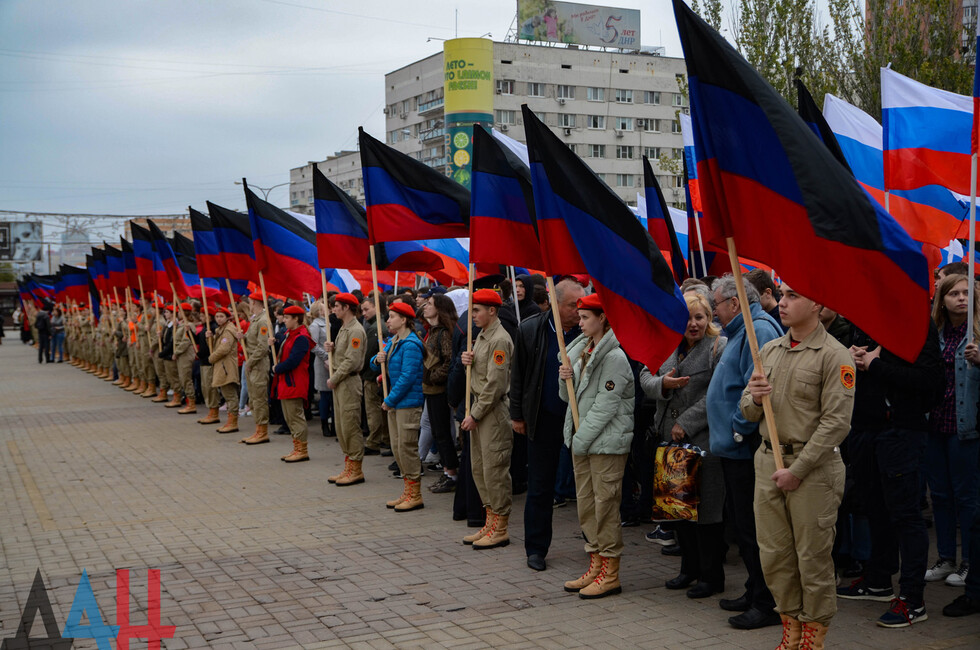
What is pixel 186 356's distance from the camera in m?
18.8

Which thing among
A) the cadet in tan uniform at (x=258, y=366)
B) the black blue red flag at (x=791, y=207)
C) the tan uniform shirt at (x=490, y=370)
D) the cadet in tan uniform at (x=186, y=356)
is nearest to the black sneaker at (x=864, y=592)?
the black blue red flag at (x=791, y=207)

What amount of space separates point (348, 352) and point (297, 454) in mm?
2565

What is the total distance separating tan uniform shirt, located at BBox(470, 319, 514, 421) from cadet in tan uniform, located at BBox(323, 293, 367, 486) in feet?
9.17

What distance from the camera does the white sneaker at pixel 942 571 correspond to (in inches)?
264

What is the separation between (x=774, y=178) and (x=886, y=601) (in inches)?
122

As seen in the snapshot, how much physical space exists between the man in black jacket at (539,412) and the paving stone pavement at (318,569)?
343mm

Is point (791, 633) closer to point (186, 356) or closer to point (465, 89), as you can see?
point (186, 356)

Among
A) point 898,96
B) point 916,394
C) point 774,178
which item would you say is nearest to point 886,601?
point 916,394

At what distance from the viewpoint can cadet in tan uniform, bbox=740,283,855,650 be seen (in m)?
5.06

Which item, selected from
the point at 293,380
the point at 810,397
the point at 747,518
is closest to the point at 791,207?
the point at 810,397

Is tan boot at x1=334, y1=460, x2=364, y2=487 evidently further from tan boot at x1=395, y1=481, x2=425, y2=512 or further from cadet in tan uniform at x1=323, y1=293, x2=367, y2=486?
tan boot at x1=395, y1=481, x2=425, y2=512

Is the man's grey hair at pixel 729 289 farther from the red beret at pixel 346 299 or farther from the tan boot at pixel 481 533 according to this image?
the red beret at pixel 346 299

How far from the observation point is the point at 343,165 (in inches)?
4309

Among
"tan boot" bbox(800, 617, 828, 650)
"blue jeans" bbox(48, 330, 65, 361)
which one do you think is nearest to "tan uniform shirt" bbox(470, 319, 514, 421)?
"tan boot" bbox(800, 617, 828, 650)
